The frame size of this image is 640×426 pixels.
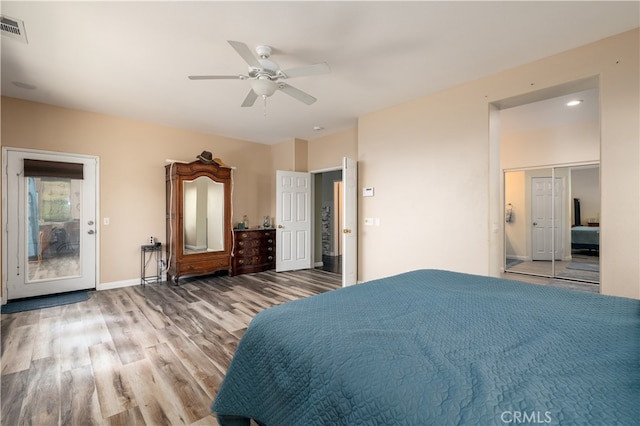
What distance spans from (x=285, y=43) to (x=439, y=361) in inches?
105

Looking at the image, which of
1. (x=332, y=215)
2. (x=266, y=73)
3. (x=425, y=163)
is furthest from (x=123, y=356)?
(x=332, y=215)

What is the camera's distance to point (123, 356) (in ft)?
7.72

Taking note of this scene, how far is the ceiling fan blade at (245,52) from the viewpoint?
202 centimetres

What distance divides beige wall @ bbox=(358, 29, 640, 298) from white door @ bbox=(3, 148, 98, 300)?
167 inches

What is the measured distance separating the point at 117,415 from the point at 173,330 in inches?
47.3

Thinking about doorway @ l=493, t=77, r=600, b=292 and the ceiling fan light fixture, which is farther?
doorway @ l=493, t=77, r=600, b=292

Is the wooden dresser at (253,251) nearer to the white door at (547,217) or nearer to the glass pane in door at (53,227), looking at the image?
the glass pane in door at (53,227)

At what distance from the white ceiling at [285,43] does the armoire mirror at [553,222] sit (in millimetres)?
3140

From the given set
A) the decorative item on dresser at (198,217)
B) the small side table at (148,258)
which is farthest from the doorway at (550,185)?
the small side table at (148,258)

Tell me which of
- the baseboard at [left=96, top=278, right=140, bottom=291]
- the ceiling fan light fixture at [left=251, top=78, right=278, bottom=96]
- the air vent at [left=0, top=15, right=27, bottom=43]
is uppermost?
the air vent at [left=0, top=15, right=27, bottom=43]

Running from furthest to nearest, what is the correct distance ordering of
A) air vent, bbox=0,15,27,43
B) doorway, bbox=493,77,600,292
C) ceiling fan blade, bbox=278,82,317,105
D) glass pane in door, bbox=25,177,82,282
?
doorway, bbox=493,77,600,292 < glass pane in door, bbox=25,177,82,282 < ceiling fan blade, bbox=278,82,317,105 < air vent, bbox=0,15,27,43

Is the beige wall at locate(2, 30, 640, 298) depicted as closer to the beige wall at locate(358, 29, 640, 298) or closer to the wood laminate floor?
the beige wall at locate(358, 29, 640, 298)

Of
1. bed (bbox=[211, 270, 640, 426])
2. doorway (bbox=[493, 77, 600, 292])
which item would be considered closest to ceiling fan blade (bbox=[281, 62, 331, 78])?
bed (bbox=[211, 270, 640, 426])

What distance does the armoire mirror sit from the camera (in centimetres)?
466
